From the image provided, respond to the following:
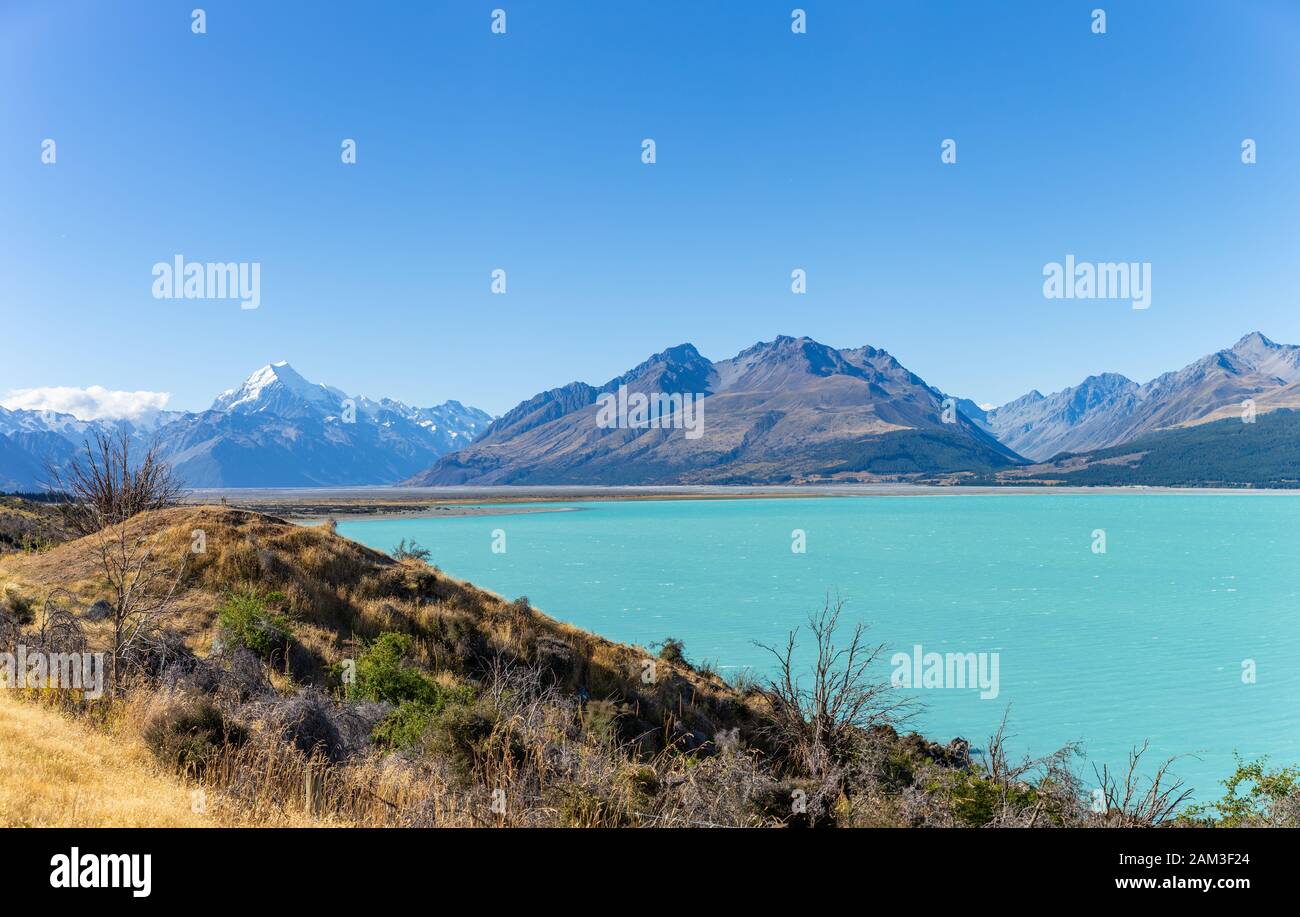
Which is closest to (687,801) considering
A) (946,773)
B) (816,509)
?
(946,773)

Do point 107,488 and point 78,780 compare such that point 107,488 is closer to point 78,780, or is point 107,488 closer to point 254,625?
point 254,625

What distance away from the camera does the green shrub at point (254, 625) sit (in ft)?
51.7

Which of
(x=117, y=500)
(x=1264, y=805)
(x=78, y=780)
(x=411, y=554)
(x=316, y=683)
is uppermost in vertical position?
(x=117, y=500)

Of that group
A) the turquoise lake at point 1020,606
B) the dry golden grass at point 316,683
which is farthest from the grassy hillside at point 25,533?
the turquoise lake at point 1020,606

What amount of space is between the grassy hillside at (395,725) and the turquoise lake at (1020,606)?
820 cm

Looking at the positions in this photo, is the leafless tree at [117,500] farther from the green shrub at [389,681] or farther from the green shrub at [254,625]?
the green shrub at [389,681]

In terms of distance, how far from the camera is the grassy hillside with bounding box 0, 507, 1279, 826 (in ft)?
24.3

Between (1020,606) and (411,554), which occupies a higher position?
(411,554)

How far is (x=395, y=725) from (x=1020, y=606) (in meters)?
43.5

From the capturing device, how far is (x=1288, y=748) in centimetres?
2402

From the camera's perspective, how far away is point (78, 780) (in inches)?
266

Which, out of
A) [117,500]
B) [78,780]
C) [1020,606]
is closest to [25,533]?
[117,500]
